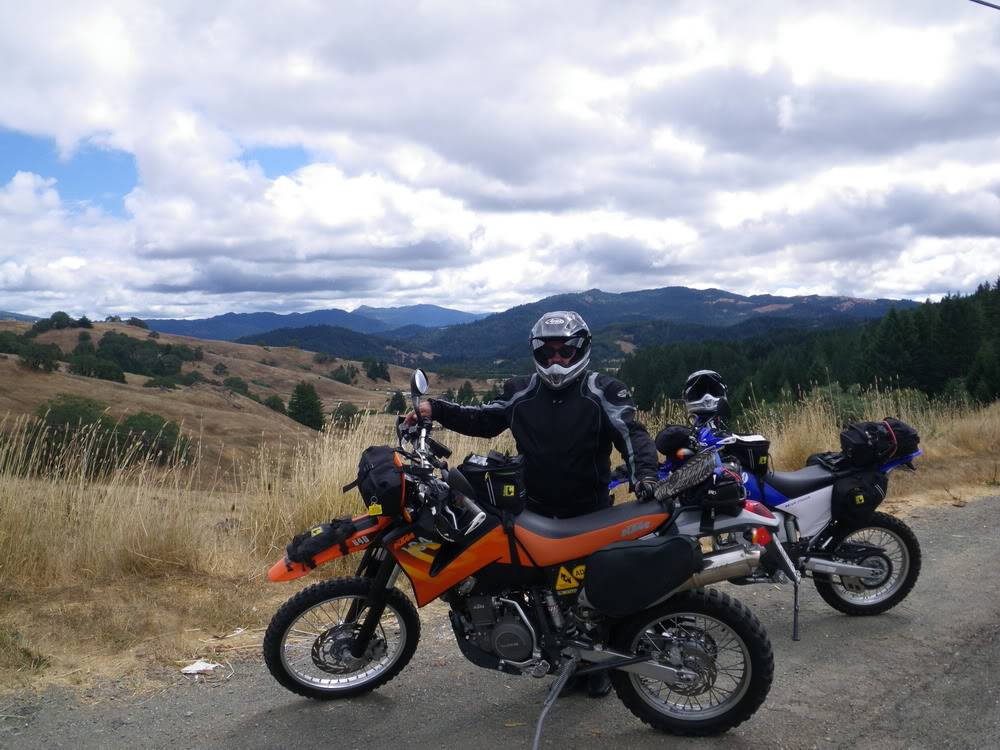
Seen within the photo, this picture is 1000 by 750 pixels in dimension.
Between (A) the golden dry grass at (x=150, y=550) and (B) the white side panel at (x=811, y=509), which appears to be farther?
(B) the white side panel at (x=811, y=509)

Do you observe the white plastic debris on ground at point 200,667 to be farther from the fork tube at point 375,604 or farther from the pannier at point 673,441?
the pannier at point 673,441

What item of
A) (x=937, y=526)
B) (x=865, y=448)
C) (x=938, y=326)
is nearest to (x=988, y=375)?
(x=938, y=326)

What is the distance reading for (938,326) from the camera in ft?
200

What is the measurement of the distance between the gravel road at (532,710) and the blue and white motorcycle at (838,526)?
1.11 feet

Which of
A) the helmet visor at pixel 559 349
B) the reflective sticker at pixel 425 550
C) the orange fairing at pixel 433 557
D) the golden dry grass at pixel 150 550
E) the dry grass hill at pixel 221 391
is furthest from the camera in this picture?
the dry grass hill at pixel 221 391

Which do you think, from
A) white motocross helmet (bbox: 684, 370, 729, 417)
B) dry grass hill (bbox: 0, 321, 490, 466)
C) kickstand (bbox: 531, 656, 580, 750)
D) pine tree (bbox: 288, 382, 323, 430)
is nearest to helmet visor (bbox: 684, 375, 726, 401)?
white motocross helmet (bbox: 684, 370, 729, 417)

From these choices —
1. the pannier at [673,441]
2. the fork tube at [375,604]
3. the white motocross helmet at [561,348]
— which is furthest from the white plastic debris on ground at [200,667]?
the pannier at [673,441]

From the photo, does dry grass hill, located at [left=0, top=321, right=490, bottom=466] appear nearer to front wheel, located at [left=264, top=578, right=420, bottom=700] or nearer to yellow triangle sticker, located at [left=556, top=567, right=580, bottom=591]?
front wheel, located at [left=264, top=578, right=420, bottom=700]

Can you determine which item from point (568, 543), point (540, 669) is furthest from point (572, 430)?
point (540, 669)

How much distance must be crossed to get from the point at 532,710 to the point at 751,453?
2.21m

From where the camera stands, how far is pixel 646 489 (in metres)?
3.52

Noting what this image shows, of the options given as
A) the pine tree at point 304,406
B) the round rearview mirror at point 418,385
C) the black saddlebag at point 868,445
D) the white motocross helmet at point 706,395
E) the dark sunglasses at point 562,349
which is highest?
the dark sunglasses at point 562,349

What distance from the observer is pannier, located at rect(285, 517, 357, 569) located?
3447 millimetres

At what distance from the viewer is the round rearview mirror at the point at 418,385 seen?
12.0 ft
